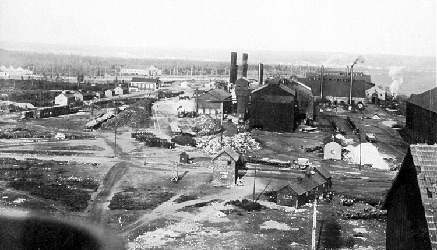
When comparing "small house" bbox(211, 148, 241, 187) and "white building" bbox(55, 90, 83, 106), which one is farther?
"white building" bbox(55, 90, 83, 106)

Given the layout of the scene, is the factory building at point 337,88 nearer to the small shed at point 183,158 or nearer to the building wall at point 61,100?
the building wall at point 61,100

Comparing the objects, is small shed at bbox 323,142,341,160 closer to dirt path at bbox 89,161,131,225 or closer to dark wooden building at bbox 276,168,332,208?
dark wooden building at bbox 276,168,332,208

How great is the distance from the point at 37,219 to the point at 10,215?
5.41 feet

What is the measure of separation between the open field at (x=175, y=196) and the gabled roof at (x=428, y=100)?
446 cm

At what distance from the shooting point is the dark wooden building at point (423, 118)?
42.8m

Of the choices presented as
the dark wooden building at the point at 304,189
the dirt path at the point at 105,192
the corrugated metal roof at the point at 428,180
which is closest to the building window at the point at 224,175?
the dark wooden building at the point at 304,189

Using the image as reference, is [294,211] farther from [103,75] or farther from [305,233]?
[103,75]

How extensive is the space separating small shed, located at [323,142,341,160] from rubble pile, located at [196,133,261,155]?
633cm

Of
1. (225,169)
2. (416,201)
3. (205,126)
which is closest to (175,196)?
(225,169)

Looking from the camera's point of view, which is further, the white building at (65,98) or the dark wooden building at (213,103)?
the white building at (65,98)

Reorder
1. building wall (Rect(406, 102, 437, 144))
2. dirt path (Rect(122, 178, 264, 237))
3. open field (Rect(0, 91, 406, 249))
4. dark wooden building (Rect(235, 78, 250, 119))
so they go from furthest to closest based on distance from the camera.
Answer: dark wooden building (Rect(235, 78, 250, 119))
building wall (Rect(406, 102, 437, 144))
dirt path (Rect(122, 178, 264, 237))
open field (Rect(0, 91, 406, 249))

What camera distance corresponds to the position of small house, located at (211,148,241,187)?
31.0 metres

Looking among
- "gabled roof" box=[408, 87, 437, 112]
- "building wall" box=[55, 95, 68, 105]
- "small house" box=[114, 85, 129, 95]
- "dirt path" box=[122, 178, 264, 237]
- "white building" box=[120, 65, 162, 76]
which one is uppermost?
"white building" box=[120, 65, 162, 76]

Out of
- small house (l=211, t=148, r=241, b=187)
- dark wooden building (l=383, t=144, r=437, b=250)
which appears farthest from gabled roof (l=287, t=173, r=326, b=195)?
dark wooden building (l=383, t=144, r=437, b=250)
